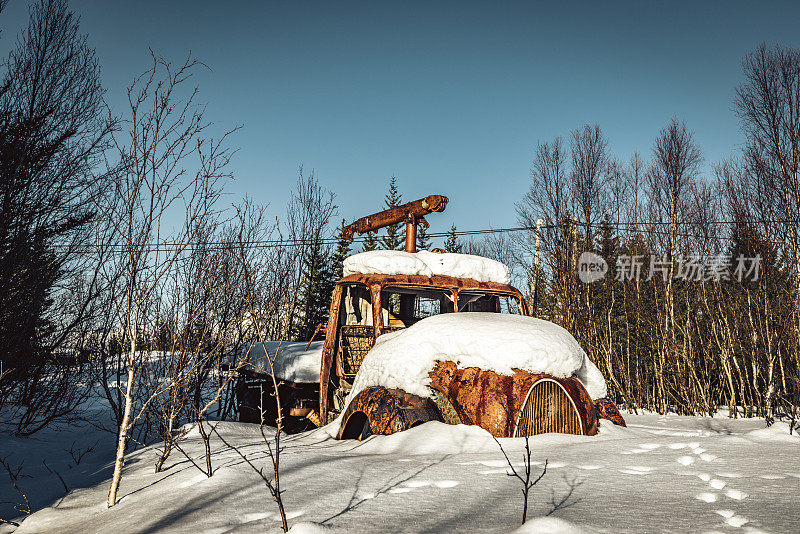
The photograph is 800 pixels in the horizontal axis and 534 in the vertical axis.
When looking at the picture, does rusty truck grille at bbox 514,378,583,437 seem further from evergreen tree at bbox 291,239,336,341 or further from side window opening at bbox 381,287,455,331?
evergreen tree at bbox 291,239,336,341

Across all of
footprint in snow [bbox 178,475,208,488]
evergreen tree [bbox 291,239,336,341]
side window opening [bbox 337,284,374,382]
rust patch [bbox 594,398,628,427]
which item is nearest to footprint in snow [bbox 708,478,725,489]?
rust patch [bbox 594,398,628,427]

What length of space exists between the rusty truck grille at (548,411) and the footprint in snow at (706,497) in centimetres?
140

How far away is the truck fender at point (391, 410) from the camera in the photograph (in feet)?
13.3

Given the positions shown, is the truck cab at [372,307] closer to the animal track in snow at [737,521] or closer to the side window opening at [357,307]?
the side window opening at [357,307]

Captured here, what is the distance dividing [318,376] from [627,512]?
4.42 meters

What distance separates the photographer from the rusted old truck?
3.97 m

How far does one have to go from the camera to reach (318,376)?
621cm

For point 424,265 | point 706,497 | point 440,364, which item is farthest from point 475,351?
point 706,497

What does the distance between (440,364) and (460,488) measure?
1.51 meters

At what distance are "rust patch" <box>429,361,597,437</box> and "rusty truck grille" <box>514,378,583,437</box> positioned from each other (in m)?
0.04

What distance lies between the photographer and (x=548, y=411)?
4.00 metres

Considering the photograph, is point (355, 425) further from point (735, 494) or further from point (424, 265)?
point (735, 494)

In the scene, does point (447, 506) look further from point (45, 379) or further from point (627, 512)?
point (45, 379)

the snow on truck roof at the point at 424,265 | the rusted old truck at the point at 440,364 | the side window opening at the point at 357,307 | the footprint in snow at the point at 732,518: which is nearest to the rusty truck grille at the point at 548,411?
the rusted old truck at the point at 440,364
